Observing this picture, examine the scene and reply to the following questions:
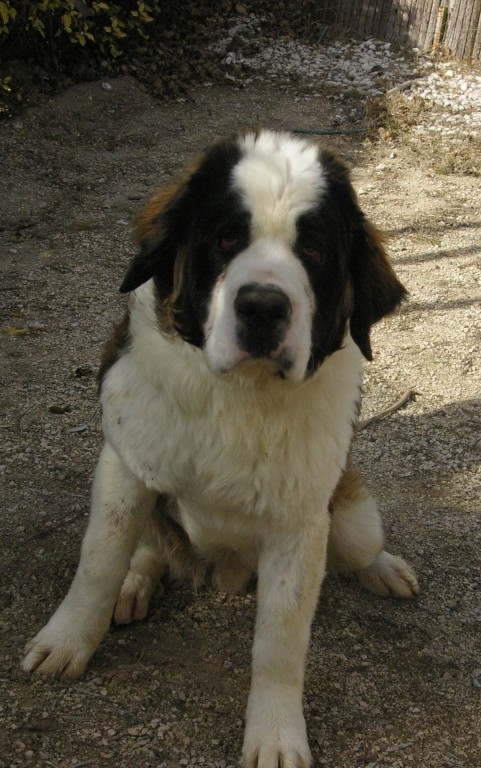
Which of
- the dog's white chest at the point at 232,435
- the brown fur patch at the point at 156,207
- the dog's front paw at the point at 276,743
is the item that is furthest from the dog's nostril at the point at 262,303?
the dog's front paw at the point at 276,743

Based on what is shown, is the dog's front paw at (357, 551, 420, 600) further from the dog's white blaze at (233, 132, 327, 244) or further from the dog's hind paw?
the dog's white blaze at (233, 132, 327, 244)

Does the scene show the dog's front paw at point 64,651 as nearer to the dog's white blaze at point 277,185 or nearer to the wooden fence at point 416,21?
the dog's white blaze at point 277,185

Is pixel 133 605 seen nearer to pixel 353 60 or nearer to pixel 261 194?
pixel 261 194

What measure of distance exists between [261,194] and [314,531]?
98 cm

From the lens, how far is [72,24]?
767cm

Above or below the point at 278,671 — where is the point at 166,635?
below

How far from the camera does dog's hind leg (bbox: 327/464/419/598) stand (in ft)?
10.4

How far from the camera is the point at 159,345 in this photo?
2.58m

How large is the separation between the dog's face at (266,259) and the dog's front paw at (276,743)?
3.42 ft

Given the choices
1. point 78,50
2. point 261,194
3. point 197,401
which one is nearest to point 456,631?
point 197,401

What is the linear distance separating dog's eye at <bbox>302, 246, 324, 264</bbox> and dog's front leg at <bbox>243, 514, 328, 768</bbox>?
2.52 feet

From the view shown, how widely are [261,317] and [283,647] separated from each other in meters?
1.03

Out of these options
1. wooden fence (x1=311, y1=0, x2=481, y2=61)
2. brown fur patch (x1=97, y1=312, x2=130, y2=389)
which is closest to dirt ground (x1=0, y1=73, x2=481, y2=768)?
brown fur patch (x1=97, y1=312, x2=130, y2=389)

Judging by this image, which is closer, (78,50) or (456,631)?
(456,631)
